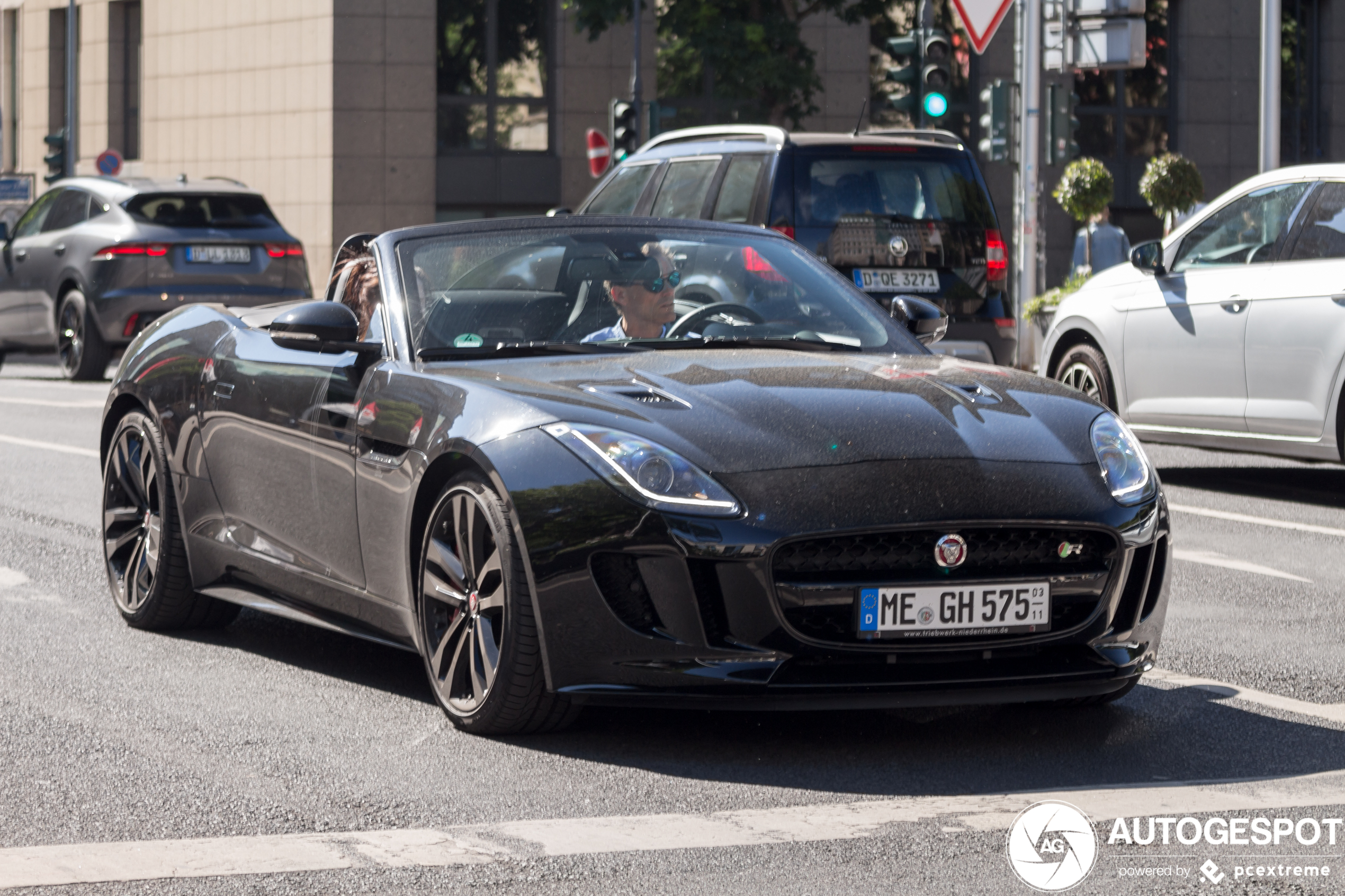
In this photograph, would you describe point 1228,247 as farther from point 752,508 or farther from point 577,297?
point 752,508

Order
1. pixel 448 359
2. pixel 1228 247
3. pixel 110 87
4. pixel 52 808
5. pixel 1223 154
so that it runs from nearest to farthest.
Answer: pixel 52 808
pixel 448 359
pixel 1228 247
pixel 1223 154
pixel 110 87

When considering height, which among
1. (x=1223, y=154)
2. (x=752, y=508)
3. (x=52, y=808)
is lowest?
(x=52, y=808)

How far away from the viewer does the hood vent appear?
532cm

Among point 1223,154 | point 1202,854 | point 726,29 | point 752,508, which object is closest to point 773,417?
point 752,508

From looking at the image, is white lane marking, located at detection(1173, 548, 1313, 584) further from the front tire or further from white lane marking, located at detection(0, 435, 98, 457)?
white lane marking, located at detection(0, 435, 98, 457)

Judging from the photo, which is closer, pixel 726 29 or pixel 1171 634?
pixel 1171 634

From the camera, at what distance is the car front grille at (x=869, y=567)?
500 cm

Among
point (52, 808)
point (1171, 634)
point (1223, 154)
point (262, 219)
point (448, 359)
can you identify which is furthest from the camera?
point (1223, 154)

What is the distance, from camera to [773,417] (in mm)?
5258

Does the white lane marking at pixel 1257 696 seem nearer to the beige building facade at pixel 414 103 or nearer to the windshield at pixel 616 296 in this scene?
the windshield at pixel 616 296

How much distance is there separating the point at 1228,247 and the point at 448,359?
248 inches

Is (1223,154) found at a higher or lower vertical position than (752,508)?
higher

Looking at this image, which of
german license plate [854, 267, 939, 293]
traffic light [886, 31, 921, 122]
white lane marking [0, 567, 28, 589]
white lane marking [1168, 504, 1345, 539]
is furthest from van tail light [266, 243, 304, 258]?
white lane marking [0, 567, 28, 589]

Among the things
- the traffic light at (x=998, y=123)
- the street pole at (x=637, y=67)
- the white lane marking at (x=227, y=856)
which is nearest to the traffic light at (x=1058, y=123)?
the traffic light at (x=998, y=123)
